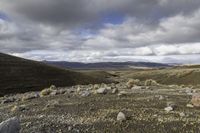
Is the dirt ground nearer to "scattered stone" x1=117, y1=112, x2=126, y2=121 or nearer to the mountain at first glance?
"scattered stone" x1=117, y1=112, x2=126, y2=121

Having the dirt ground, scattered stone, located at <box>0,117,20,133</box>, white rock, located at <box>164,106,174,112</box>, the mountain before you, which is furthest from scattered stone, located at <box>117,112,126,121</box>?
the mountain

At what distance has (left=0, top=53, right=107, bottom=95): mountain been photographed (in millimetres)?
63600

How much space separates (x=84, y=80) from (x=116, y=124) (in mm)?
63330

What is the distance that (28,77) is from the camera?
229 feet

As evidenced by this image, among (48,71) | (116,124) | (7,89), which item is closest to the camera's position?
(116,124)

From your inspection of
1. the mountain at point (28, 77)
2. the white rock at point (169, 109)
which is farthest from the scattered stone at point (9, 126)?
the mountain at point (28, 77)

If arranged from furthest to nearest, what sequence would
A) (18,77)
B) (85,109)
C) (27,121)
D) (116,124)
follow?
(18,77), (85,109), (27,121), (116,124)

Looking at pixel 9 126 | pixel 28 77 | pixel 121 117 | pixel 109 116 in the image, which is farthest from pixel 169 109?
pixel 28 77

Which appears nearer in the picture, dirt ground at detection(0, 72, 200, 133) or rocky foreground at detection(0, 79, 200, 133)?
rocky foreground at detection(0, 79, 200, 133)

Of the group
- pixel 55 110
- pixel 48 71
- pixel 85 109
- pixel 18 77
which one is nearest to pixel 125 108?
pixel 85 109

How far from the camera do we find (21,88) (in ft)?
206

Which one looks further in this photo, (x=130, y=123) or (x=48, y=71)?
(x=48, y=71)

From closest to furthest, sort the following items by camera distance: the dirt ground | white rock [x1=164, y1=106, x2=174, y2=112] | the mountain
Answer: the dirt ground, white rock [x1=164, y1=106, x2=174, y2=112], the mountain

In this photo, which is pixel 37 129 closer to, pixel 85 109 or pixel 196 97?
pixel 85 109
